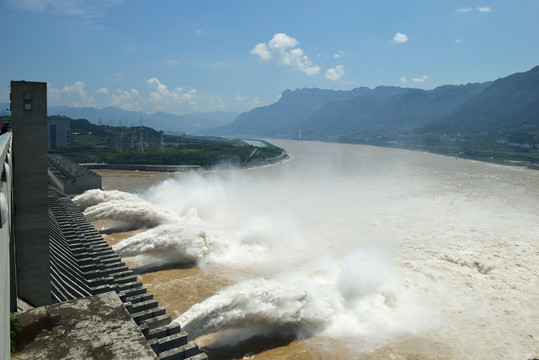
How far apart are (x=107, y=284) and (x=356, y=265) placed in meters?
9.90

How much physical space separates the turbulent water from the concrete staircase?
5.17 feet

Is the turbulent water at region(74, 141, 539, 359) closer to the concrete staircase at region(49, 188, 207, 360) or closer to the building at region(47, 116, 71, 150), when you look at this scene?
the concrete staircase at region(49, 188, 207, 360)

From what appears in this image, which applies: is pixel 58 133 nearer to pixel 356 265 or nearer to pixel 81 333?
pixel 356 265

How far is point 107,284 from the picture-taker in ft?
41.5

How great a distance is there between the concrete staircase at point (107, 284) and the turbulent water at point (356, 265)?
1.58m

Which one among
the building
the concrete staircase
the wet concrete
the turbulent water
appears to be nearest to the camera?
the wet concrete

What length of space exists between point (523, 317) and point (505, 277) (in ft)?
12.8

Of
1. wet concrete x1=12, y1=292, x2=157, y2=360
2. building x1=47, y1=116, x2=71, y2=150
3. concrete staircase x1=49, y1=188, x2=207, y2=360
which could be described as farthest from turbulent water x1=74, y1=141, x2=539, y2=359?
building x1=47, y1=116, x2=71, y2=150

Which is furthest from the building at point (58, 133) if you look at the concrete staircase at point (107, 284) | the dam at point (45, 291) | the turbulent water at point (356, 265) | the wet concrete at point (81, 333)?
the wet concrete at point (81, 333)

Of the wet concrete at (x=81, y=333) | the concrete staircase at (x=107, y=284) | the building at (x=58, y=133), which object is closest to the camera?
the wet concrete at (x=81, y=333)

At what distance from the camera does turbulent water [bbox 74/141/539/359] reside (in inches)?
485

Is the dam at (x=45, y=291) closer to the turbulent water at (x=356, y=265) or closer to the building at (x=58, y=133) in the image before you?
the turbulent water at (x=356, y=265)

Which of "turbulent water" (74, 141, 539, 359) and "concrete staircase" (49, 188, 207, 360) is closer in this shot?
"concrete staircase" (49, 188, 207, 360)

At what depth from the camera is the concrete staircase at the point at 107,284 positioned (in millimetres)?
9008
